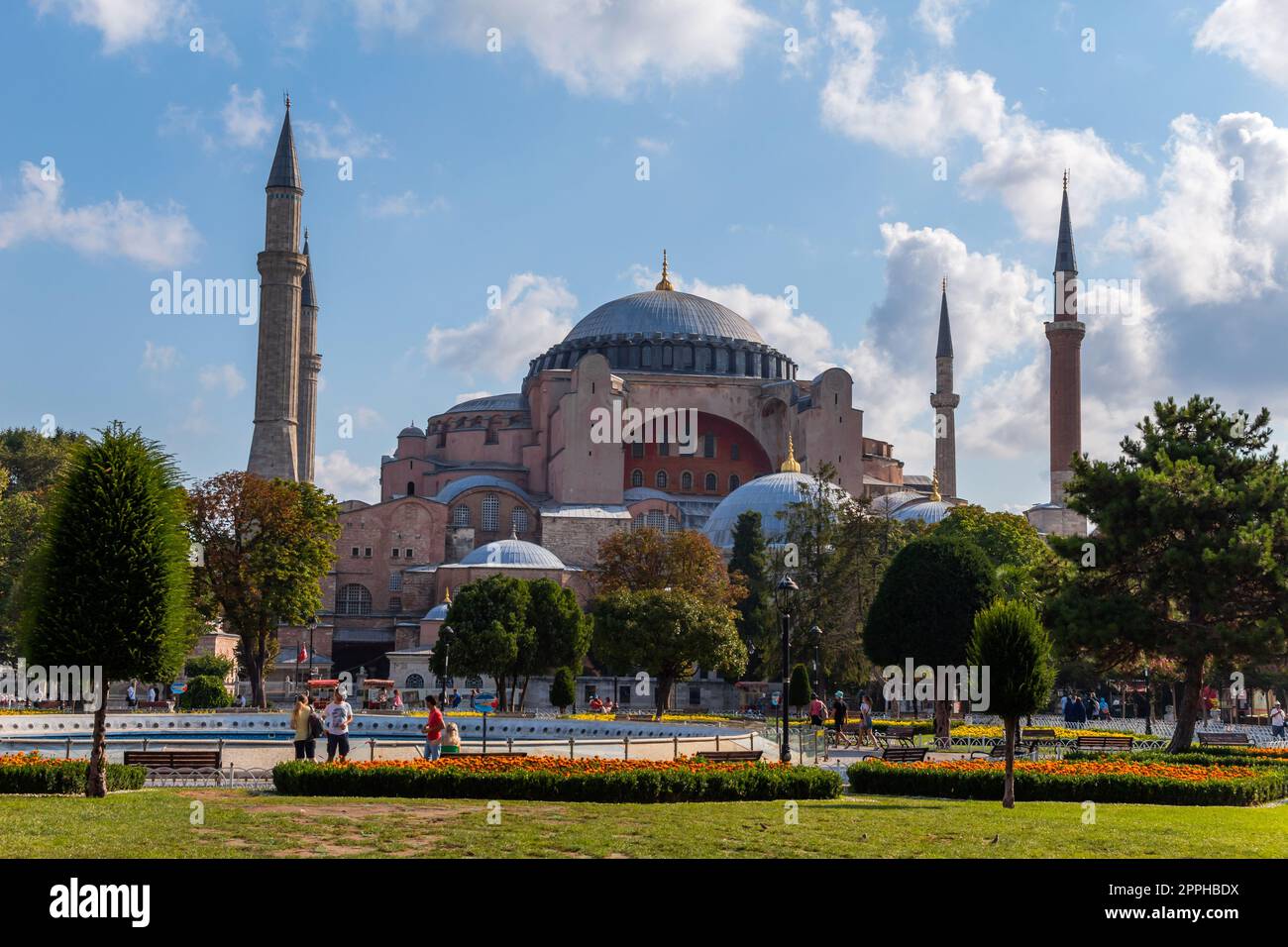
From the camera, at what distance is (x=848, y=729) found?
26.3m

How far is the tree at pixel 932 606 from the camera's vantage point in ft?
82.3

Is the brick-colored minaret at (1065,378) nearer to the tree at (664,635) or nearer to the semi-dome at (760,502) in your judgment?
the semi-dome at (760,502)

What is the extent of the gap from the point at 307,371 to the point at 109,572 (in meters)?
48.5

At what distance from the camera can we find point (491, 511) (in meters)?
55.2

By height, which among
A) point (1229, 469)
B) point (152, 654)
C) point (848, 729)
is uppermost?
point (1229, 469)

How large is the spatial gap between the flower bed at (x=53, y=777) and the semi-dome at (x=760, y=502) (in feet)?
122

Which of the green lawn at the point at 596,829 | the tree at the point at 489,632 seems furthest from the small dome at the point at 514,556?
the green lawn at the point at 596,829

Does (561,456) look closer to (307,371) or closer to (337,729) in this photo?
(307,371)

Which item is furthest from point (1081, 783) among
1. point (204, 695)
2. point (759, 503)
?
point (759, 503)

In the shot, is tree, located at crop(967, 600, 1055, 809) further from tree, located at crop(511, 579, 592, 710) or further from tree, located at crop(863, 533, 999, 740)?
tree, located at crop(511, 579, 592, 710)
